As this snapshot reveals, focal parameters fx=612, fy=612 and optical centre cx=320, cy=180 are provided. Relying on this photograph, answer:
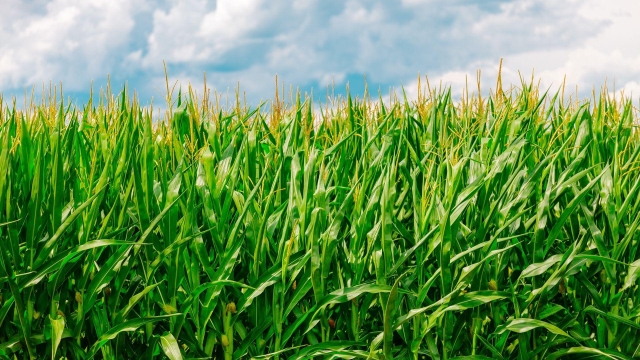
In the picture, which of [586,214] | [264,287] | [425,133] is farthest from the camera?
[425,133]

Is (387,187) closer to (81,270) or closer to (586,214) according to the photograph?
(586,214)

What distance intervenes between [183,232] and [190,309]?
0.76 ft

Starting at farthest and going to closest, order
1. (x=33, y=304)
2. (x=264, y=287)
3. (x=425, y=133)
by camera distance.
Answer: (x=425, y=133) → (x=33, y=304) → (x=264, y=287)

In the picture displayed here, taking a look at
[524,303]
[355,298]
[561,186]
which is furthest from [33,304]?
[561,186]

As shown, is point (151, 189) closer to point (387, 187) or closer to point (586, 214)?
point (387, 187)

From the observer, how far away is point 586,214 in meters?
2.07

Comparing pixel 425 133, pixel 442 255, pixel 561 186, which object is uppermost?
pixel 425 133

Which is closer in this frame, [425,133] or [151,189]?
[151,189]

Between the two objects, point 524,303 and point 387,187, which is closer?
point 387,187

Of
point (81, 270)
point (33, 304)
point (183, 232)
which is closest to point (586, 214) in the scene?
point (183, 232)

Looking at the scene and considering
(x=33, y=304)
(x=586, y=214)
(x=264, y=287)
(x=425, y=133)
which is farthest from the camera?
(x=425, y=133)

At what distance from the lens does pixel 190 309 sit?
1836mm

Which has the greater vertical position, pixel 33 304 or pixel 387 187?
pixel 387 187

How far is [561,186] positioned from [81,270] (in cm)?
157
